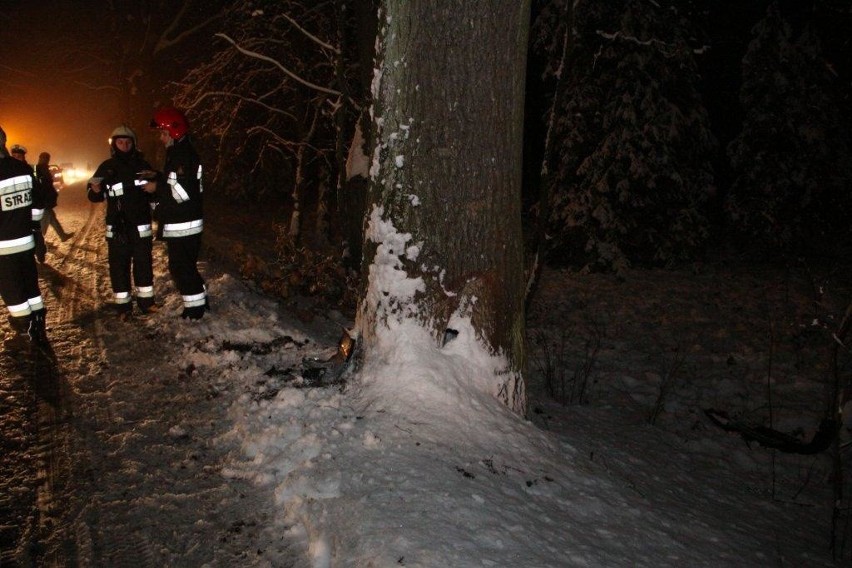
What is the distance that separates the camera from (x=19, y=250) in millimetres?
5742

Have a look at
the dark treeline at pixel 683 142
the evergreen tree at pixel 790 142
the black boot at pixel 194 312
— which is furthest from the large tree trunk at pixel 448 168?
the evergreen tree at pixel 790 142

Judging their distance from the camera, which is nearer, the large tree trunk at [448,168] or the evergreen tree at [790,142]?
the large tree trunk at [448,168]

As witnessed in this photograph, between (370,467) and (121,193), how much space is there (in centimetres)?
467

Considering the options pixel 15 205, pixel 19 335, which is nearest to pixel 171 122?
pixel 15 205

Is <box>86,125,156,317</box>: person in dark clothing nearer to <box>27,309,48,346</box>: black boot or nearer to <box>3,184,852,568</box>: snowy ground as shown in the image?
<box>3,184,852,568</box>: snowy ground

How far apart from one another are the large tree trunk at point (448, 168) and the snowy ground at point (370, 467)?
352mm

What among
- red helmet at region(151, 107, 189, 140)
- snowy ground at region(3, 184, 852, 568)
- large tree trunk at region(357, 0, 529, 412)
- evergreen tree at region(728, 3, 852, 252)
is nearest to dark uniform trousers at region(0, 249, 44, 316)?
snowy ground at region(3, 184, 852, 568)

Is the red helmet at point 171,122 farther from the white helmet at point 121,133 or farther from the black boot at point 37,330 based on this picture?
the black boot at point 37,330

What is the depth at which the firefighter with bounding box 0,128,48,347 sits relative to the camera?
219 inches

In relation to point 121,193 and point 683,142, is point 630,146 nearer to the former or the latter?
point 683,142

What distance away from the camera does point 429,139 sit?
3738 millimetres

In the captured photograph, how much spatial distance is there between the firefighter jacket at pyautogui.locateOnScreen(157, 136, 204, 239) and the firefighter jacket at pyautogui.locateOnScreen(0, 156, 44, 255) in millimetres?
1226

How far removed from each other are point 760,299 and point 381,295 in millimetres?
11107

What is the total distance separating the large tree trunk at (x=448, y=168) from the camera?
367 centimetres
